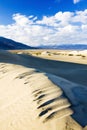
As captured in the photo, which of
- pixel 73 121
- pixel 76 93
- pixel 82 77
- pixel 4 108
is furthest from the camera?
pixel 82 77

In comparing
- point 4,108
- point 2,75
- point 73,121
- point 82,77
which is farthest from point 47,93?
point 82,77

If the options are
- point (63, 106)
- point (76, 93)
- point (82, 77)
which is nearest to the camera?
point (63, 106)

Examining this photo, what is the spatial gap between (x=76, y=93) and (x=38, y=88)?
3.47 ft

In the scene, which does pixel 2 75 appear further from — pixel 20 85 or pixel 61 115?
pixel 61 115

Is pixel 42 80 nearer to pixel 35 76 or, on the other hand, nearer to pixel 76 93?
pixel 35 76

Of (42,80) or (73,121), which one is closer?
(73,121)

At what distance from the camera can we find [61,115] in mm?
5941

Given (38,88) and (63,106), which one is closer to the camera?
A: (63,106)

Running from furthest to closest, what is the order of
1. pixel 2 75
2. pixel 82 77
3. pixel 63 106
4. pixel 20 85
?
pixel 82 77, pixel 2 75, pixel 20 85, pixel 63 106

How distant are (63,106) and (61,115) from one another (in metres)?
0.45

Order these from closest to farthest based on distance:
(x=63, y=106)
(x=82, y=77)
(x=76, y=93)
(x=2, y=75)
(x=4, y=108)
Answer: (x=63, y=106) < (x=4, y=108) < (x=76, y=93) < (x=2, y=75) < (x=82, y=77)

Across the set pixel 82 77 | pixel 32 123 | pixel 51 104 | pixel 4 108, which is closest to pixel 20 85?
pixel 4 108

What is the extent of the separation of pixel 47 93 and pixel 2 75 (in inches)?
158

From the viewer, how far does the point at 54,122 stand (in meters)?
5.72
